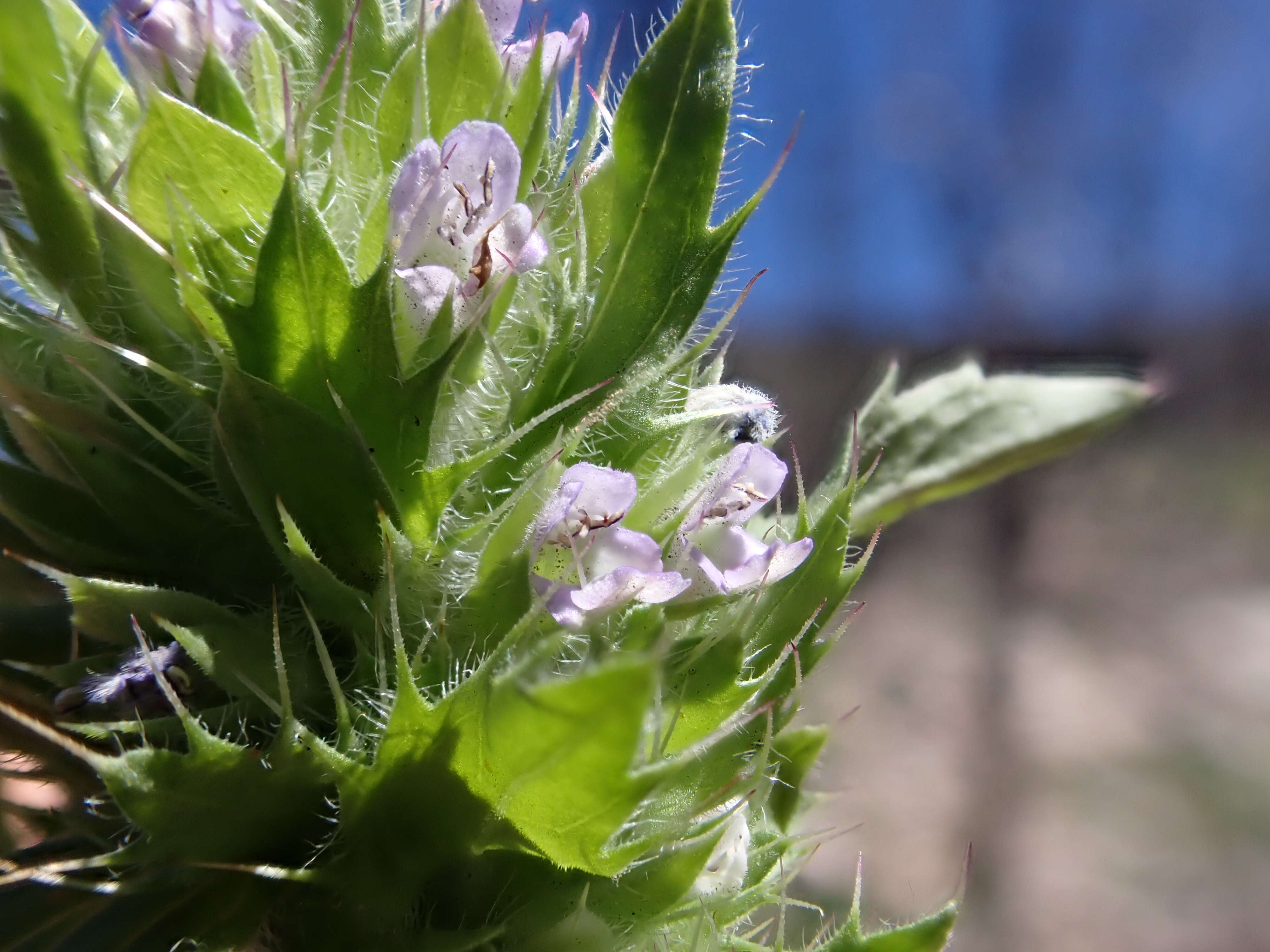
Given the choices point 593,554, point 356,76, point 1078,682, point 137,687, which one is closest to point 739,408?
point 593,554

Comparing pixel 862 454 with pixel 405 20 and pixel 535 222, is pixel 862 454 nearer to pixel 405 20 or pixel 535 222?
pixel 535 222

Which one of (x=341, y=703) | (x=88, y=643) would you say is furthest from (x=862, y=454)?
(x=88, y=643)

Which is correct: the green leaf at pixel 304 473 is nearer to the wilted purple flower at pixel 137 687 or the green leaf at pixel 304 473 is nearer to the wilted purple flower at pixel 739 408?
the wilted purple flower at pixel 137 687

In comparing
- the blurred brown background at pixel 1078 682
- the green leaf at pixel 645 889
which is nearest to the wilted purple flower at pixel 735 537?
the green leaf at pixel 645 889

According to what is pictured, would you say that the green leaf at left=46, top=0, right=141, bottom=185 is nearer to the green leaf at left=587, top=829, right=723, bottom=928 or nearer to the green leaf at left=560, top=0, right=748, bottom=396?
the green leaf at left=560, top=0, right=748, bottom=396

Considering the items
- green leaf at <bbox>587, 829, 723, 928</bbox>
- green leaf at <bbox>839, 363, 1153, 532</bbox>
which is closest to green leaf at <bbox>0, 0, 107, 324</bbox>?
green leaf at <bbox>587, 829, 723, 928</bbox>

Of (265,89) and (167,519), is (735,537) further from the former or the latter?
(265,89)
